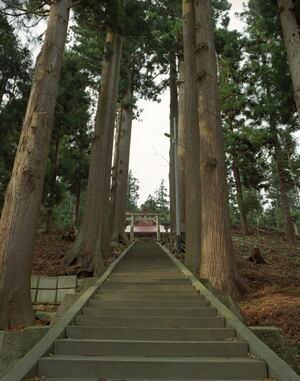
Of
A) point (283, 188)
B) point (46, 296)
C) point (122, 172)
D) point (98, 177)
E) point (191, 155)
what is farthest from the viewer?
point (122, 172)

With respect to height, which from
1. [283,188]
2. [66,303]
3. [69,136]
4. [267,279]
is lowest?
[66,303]

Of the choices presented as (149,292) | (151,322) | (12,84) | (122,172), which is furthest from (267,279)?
(122,172)

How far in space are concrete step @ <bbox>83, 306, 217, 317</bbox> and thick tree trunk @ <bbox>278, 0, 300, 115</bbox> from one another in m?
5.02

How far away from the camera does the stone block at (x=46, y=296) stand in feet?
28.6

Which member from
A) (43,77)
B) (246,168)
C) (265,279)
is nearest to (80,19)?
(43,77)

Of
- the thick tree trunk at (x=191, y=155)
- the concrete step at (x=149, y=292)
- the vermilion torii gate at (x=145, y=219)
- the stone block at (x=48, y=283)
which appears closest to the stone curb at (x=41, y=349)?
the concrete step at (x=149, y=292)

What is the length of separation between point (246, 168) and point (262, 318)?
1586 centimetres

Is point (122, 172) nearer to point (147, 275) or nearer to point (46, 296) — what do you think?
point (147, 275)

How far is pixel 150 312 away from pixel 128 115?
17.3 meters

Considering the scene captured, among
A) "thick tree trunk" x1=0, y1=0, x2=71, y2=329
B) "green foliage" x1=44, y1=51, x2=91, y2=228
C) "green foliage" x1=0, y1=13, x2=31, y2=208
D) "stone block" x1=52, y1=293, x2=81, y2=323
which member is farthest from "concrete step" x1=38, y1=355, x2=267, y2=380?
"green foliage" x1=44, y1=51, x2=91, y2=228

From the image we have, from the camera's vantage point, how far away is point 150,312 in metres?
5.95

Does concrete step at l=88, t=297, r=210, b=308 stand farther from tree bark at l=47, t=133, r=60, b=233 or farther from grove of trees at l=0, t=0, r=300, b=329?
tree bark at l=47, t=133, r=60, b=233

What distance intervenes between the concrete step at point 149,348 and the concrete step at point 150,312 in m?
1.38

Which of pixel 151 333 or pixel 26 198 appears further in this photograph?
pixel 26 198
